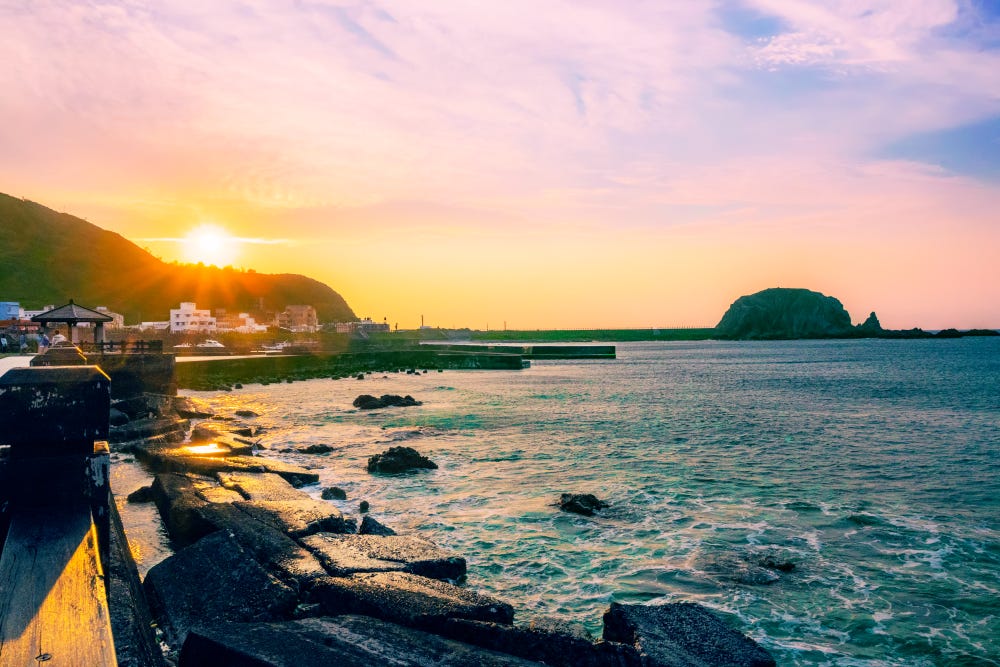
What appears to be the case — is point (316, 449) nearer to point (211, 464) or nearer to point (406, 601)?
point (211, 464)

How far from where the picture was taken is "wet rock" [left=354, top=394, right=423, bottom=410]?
29.2 m

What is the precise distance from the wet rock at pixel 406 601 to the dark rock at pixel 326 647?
518mm

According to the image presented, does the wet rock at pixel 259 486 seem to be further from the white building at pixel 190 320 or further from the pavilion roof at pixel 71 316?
the white building at pixel 190 320

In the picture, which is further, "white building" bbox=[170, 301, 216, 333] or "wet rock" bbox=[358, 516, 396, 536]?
"white building" bbox=[170, 301, 216, 333]

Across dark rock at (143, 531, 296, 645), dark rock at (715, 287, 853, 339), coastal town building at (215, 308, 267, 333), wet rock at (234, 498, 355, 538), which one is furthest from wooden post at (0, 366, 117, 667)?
dark rock at (715, 287, 853, 339)

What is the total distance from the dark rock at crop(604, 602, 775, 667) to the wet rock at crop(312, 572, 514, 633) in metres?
1.18

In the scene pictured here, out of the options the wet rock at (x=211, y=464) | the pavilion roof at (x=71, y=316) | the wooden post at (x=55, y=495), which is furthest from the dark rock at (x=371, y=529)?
the pavilion roof at (x=71, y=316)

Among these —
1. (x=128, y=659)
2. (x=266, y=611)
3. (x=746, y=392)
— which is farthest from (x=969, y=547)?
(x=746, y=392)

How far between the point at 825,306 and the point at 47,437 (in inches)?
8660

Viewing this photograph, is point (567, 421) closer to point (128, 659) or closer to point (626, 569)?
point (626, 569)

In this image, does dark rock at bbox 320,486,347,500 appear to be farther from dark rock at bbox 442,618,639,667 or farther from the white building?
the white building

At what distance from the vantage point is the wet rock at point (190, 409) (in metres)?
22.5

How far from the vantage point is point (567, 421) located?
1009 inches

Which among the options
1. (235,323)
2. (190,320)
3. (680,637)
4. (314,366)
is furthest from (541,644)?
(235,323)
